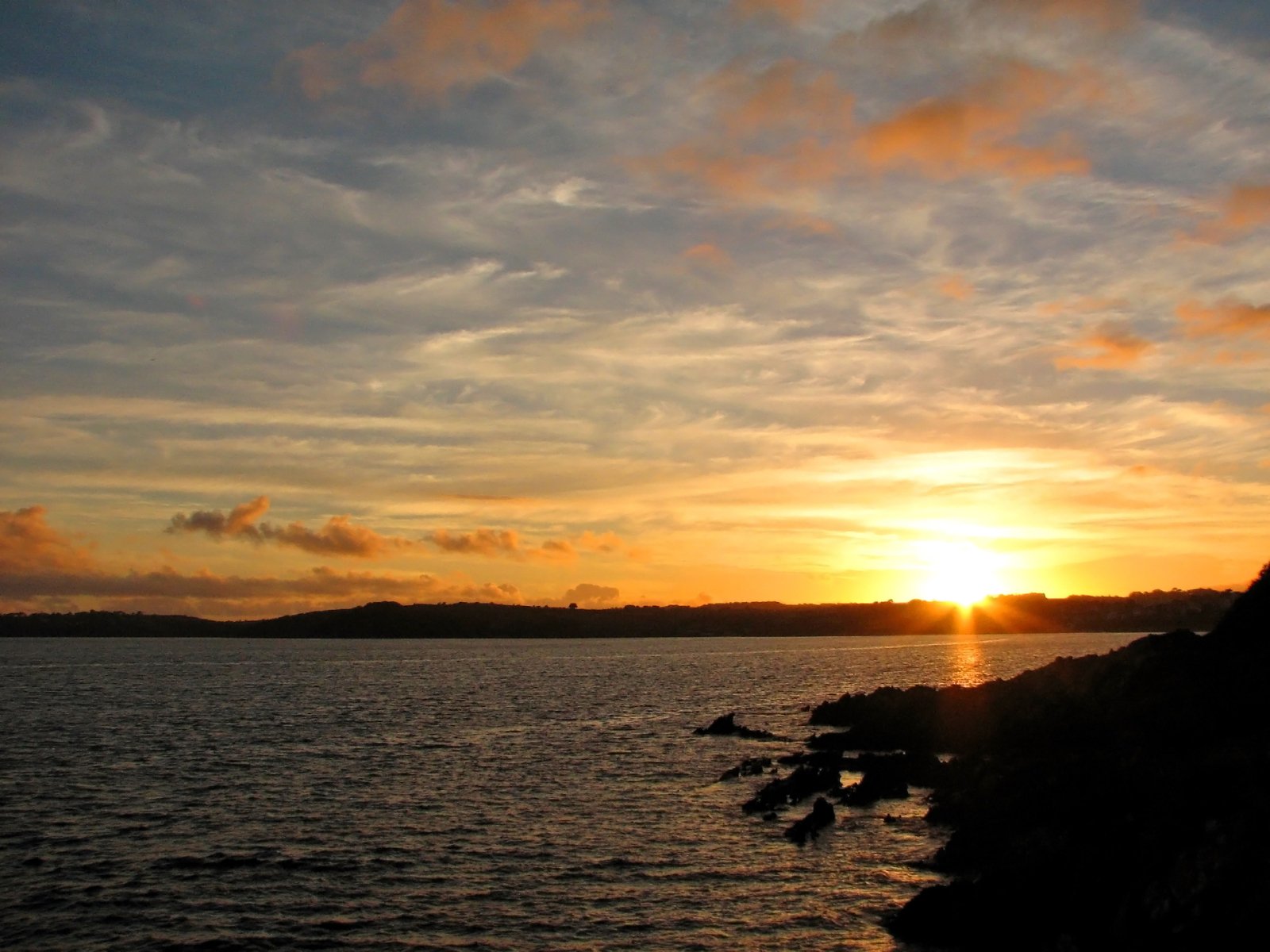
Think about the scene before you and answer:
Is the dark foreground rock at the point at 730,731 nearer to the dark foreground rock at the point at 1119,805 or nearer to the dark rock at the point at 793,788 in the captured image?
the dark foreground rock at the point at 1119,805

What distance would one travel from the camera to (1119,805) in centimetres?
3684

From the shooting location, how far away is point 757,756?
224ft

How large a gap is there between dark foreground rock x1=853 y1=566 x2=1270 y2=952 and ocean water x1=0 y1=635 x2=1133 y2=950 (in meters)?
3.22

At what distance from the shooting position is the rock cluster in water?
2517cm

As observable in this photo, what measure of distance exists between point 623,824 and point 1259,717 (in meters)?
28.8

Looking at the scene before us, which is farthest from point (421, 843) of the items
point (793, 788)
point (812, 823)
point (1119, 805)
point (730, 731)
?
point (730, 731)

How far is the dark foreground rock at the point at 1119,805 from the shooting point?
982 inches

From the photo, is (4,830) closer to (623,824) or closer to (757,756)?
(623,824)

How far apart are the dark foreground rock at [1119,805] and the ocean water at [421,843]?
3.22m

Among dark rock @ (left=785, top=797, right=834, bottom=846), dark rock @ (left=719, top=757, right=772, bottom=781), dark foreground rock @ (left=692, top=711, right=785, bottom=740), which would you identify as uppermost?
dark rock @ (left=785, top=797, right=834, bottom=846)

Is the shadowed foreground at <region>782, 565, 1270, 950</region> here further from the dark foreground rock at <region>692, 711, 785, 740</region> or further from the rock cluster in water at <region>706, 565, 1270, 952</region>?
the dark foreground rock at <region>692, 711, 785, 740</region>

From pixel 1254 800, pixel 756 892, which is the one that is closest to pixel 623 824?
pixel 756 892

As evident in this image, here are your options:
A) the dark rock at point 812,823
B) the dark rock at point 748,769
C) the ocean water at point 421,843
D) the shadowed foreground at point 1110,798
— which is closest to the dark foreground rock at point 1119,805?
the shadowed foreground at point 1110,798

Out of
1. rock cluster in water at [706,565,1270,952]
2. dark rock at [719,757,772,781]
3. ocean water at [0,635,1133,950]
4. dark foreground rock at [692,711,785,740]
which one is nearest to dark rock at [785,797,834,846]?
rock cluster in water at [706,565,1270,952]
